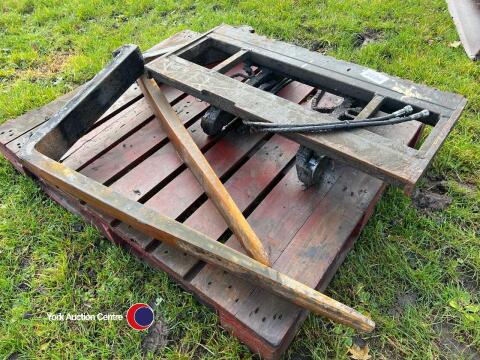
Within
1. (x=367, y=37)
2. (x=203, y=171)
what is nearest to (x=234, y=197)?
(x=203, y=171)

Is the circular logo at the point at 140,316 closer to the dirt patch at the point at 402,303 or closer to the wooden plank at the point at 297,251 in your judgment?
the wooden plank at the point at 297,251

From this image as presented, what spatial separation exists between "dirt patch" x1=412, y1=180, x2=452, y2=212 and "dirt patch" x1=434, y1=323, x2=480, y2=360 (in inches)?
29.9

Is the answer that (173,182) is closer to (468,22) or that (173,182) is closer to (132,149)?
(132,149)

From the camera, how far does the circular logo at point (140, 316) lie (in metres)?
1.95

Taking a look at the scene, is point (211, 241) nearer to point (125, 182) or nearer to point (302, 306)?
point (302, 306)

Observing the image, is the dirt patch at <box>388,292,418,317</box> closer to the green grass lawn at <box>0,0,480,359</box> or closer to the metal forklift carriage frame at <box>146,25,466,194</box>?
the green grass lawn at <box>0,0,480,359</box>

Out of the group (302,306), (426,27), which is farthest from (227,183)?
(426,27)

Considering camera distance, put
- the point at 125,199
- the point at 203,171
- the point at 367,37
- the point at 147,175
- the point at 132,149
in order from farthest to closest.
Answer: the point at 367,37 → the point at 132,149 → the point at 147,175 → the point at 203,171 → the point at 125,199

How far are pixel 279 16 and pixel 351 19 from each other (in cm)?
75

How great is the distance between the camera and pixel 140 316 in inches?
77.5

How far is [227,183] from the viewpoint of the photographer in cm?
219

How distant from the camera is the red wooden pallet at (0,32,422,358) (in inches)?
68.5

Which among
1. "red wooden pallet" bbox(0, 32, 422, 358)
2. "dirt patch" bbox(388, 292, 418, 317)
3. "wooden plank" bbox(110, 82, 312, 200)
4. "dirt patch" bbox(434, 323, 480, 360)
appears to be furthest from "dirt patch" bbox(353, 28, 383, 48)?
"dirt patch" bbox(434, 323, 480, 360)

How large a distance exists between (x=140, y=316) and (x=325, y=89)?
1644 millimetres
